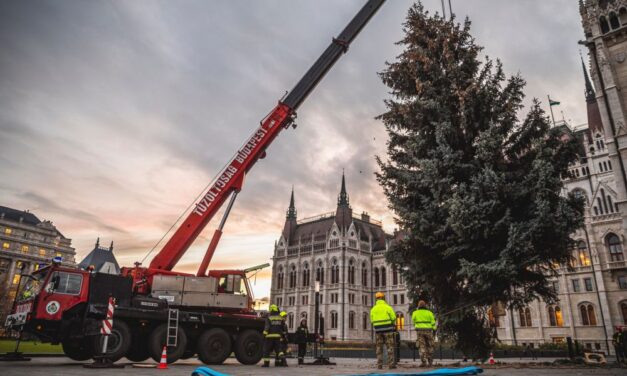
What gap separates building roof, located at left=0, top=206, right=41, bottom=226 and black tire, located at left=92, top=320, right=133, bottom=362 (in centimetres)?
8274

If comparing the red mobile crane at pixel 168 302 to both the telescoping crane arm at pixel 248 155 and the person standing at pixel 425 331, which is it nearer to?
the telescoping crane arm at pixel 248 155

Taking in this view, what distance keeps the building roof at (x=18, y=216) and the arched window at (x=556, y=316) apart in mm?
89793

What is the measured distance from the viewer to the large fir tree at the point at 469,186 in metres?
10.3

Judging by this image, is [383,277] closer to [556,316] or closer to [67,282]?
[556,316]

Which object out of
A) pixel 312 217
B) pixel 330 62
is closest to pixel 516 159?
pixel 330 62

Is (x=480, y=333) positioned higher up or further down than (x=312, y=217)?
further down

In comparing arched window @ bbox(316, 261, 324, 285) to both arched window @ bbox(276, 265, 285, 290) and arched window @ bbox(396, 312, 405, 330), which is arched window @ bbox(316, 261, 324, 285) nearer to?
arched window @ bbox(276, 265, 285, 290)

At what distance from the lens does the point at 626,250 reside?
36438 millimetres

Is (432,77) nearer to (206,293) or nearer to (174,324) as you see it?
(206,293)

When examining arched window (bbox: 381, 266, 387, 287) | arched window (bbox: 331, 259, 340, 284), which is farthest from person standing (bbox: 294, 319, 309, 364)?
arched window (bbox: 381, 266, 387, 287)

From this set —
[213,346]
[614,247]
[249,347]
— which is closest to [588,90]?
[614,247]

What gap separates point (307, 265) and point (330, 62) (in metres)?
60.1

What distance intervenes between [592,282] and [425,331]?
37.6 meters

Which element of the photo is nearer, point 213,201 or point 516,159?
point 516,159
